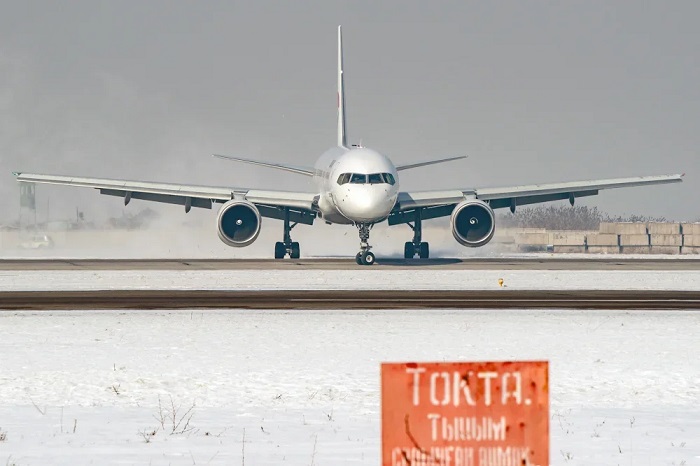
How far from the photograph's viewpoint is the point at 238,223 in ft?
156

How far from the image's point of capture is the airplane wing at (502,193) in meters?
49.7

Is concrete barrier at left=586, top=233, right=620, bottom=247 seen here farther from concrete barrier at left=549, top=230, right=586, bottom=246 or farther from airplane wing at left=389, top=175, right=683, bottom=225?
airplane wing at left=389, top=175, right=683, bottom=225

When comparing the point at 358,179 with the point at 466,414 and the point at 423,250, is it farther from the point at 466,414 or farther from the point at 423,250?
the point at 466,414

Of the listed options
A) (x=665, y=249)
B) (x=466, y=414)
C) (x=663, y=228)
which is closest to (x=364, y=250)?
(x=665, y=249)

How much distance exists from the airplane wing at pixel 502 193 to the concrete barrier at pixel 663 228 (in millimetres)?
17397

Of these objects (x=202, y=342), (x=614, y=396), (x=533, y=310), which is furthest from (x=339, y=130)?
(x=614, y=396)

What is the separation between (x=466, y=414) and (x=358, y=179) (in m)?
38.6

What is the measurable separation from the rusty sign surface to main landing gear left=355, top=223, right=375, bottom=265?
38544 millimetres

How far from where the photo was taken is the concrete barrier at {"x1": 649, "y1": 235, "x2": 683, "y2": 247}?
67.6 meters

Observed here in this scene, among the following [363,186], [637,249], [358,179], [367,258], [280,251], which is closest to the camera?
[363,186]

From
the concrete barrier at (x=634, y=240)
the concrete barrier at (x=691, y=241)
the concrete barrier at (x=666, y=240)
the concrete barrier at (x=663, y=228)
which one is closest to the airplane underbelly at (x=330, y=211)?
the concrete barrier at (x=634, y=240)

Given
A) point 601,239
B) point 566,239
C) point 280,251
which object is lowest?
point 280,251

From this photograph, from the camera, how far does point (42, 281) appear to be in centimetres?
3634

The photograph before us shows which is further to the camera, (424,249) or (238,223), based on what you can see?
(424,249)
